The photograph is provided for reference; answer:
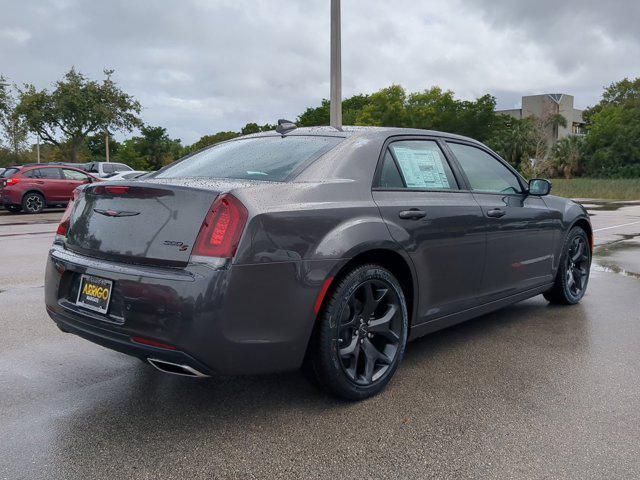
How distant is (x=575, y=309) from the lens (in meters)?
5.59

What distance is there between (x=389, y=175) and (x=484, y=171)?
123 cm

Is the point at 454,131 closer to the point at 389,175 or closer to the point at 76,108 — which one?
the point at 76,108

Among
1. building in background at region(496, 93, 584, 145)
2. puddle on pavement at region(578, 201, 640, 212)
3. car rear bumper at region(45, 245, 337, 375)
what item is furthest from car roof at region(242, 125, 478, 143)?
building in background at region(496, 93, 584, 145)

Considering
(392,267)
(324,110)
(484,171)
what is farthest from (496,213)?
(324,110)

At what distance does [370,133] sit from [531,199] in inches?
73.7

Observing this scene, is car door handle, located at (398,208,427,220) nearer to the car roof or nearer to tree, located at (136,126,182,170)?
the car roof

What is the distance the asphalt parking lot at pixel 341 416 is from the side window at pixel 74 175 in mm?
15364

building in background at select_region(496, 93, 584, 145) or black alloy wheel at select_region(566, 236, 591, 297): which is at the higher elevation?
building in background at select_region(496, 93, 584, 145)

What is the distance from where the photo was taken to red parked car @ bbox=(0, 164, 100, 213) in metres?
18.1

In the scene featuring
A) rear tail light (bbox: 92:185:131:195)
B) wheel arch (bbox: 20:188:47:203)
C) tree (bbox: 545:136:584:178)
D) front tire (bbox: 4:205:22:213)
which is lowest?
front tire (bbox: 4:205:22:213)

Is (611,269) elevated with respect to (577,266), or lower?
lower

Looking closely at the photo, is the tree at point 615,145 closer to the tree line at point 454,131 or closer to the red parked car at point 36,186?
the tree line at point 454,131

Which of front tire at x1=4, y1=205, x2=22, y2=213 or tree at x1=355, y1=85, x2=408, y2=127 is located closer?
front tire at x1=4, y1=205, x2=22, y2=213

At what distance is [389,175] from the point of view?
12.2ft
